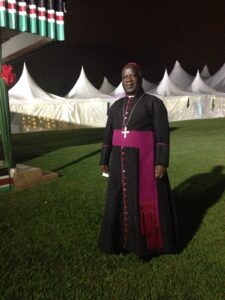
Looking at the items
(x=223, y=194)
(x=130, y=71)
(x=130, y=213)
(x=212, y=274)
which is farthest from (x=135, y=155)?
(x=223, y=194)

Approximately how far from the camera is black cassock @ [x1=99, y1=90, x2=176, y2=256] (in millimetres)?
3402

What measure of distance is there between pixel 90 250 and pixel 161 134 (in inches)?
63.0

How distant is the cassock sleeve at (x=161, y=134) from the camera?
3381mm

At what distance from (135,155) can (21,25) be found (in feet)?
13.1

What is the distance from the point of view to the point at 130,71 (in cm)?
338

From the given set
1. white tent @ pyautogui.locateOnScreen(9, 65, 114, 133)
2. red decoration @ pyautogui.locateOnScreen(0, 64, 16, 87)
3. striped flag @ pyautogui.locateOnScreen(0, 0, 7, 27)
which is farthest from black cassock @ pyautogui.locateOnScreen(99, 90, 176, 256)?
white tent @ pyautogui.locateOnScreen(9, 65, 114, 133)

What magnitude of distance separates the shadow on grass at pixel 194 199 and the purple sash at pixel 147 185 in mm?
654

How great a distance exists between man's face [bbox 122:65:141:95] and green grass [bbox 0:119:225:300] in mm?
1816

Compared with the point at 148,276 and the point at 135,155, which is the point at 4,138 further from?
the point at 148,276

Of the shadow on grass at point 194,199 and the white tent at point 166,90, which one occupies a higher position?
the shadow on grass at point 194,199

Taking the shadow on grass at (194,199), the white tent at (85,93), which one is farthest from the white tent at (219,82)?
the shadow on grass at (194,199)

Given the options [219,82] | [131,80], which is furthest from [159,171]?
[219,82]

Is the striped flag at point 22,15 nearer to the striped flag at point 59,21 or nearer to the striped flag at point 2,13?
the striped flag at point 2,13

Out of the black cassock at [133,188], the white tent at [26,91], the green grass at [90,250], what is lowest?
the white tent at [26,91]
